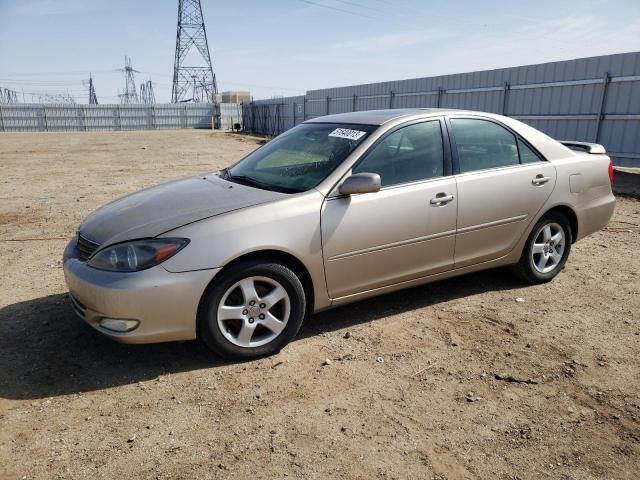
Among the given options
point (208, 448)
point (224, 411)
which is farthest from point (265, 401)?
point (208, 448)

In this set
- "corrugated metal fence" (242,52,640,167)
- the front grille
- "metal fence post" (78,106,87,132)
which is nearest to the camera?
the front grille

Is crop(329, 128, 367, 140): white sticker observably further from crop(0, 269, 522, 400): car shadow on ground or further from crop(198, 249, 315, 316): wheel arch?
crop(0, 269, 522, 400): car shadow on ground

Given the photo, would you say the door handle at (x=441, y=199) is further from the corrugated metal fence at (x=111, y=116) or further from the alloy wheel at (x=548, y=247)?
the corrugated metal fence at (x=111, y=116)

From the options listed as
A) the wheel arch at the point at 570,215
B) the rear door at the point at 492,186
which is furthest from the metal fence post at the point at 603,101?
the rear door at the point at 492,186

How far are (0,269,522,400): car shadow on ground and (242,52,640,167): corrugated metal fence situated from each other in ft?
32.0

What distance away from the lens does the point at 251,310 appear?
10.5ft

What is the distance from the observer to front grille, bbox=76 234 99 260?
3.27m

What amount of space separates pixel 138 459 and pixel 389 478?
120 centimetres

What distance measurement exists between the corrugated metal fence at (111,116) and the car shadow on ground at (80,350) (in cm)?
4734

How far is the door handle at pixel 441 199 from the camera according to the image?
3790mm

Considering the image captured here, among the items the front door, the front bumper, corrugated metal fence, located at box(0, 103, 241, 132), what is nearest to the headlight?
the front bumper

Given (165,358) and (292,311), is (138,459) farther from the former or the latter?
(292,311)

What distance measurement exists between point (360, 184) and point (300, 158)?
822 millimetres

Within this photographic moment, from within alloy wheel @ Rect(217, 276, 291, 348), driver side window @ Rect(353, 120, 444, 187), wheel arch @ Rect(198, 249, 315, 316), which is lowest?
alloy wheel @ Rect(217, 276, 291, 348)
